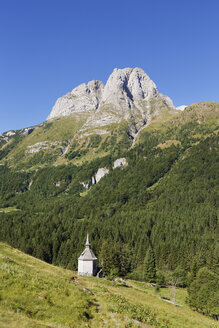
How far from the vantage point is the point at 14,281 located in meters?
26.5

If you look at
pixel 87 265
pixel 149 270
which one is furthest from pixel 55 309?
pixel 149 270

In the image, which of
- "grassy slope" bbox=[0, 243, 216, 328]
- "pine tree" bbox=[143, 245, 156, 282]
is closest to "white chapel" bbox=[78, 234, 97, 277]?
"pine tree" bbox=[143, 245, 156, 282]

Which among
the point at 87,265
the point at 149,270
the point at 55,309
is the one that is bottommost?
the point at 149,270

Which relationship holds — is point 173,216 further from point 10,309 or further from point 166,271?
point 10,309

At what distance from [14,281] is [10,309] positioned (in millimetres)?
6288

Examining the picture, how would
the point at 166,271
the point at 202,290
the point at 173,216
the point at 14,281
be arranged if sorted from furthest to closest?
1. the point at 173,216
2. the point at 166,271
3. the point at 202,290
4. the point at 14,281

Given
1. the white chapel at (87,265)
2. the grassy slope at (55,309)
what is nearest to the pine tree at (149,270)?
the white chapel at (87,265)

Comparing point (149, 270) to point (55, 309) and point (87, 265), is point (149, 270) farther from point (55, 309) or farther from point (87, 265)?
Result: point (55, 309)

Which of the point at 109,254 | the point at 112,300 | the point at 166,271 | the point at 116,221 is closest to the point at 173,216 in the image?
the point at 116,221

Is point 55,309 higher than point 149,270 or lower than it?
higher

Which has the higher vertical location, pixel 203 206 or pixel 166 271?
pixel 203 206

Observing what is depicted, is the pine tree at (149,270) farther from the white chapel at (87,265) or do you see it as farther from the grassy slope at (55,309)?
the grassy slope at (55,309)

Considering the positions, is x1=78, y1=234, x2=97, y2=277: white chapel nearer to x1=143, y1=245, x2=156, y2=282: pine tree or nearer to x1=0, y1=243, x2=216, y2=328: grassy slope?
x1=143, y1=245, x2=156, y2=282: pine tree

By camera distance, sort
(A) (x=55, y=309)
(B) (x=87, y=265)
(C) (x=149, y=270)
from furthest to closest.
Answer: (C) (x=149, y=270) → (B) (x=87, y=265) → (A) (x=55, y=309)
